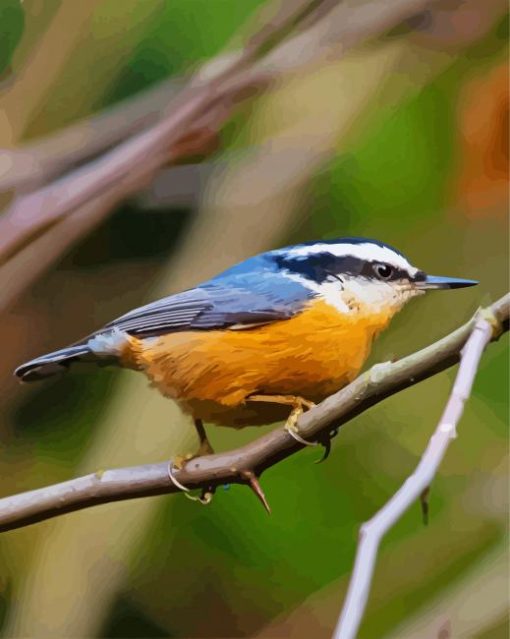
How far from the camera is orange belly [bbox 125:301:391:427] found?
985mm

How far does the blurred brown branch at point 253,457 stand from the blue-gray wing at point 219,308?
0.15m

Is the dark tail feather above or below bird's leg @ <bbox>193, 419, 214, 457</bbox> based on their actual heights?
above

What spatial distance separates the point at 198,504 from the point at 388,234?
16.5 inches

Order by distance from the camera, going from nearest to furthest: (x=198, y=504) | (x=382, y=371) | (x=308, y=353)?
(x=382, y=371), (x=308, y=353), (x=198, y=504)

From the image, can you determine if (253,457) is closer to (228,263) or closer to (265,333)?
(265,333)

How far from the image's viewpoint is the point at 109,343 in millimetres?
1071

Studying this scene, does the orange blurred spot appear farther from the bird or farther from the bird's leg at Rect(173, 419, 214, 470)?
the bird's leg at Rect(173, 419, 214, 470)

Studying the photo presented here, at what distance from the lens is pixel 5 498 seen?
1040 mm

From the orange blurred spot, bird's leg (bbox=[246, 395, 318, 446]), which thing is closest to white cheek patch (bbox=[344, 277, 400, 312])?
bird's leg (bbox=[246, 395, 318, 446])

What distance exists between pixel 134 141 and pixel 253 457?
1.57 ft

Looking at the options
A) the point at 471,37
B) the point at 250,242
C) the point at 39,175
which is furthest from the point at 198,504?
the point at 471,37

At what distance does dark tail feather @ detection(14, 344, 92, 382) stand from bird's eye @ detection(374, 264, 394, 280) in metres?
0.36

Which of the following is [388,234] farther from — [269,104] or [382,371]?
[382,371]

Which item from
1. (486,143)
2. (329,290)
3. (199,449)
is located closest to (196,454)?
(199,449)
